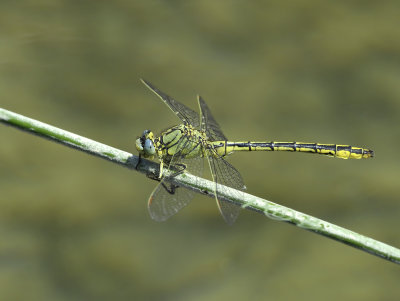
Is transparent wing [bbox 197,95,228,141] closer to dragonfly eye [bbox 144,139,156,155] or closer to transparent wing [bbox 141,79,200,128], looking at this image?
transparent wing [bbox 141,79,200,128]

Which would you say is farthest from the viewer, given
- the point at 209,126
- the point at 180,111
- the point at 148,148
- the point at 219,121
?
the point at 219,121

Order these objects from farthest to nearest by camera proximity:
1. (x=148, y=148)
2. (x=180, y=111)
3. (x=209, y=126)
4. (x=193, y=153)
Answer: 1. (x=180, y=111)
2. (x=209, y=126)
3. (x=193, y=153)
4. (x=148, y=148)

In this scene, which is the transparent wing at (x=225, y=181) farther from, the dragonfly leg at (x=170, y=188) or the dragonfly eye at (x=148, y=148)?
the dragonfly eye at (x=148, y=148)

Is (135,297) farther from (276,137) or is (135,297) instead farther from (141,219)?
(276,137)

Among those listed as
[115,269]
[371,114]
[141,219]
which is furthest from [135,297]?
[371,114]

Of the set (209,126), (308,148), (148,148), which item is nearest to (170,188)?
(148,148)

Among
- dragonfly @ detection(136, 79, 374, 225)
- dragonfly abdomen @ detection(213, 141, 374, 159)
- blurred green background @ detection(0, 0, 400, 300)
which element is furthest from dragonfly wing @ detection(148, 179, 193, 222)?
blurred green background @ detection(0, 0, 400, 300)

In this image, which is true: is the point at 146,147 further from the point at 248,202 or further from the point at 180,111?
the point at 248,202
